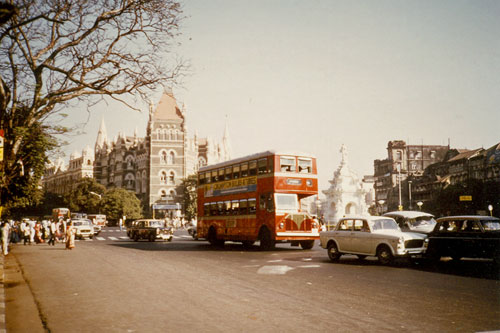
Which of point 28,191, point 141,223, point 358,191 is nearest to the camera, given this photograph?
point 28,191

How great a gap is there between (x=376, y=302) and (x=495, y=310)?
194 cm

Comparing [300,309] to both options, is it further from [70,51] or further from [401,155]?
[401,155]

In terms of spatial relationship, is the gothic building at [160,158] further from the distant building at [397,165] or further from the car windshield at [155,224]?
the car windshield at [155,224]

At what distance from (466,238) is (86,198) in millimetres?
94114

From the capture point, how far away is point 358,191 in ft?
247

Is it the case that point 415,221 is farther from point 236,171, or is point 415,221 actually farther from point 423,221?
point 236,171

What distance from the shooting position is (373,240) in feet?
52.0

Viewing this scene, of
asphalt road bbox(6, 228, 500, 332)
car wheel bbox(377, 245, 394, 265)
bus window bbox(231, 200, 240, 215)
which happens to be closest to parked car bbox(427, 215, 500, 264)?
asphalt road bbox(6, 228, 500, 332)

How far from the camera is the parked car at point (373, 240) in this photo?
15.2m

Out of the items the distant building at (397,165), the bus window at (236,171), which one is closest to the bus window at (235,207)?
the bus window at (236,171)

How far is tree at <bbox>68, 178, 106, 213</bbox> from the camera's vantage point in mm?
96694

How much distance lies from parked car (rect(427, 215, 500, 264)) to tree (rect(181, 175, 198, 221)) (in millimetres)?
81071

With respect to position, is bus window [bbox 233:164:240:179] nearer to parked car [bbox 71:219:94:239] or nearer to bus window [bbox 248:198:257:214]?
bus window [bbox 248:198:257:214]

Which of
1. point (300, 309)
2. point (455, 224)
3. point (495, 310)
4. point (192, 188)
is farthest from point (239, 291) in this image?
point (192, 188)
